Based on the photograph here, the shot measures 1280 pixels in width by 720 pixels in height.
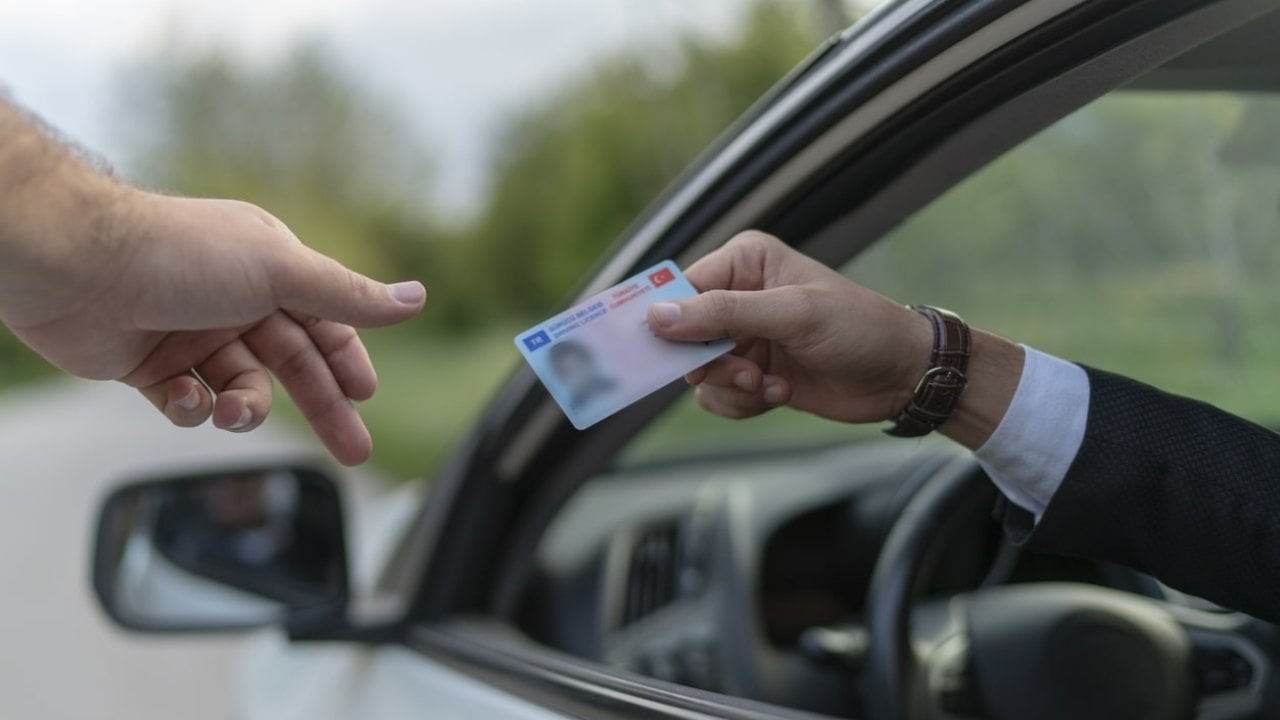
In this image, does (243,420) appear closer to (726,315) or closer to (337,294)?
(337,294)

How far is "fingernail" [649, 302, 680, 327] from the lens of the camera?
1.21m

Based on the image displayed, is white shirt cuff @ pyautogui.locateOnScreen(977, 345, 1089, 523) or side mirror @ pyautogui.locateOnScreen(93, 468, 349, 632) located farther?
side mirror @ pyautogui.locateOnScreen(93, 468, 349, 632)

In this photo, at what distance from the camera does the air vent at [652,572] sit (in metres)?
2.35

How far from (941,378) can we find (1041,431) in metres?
0.14

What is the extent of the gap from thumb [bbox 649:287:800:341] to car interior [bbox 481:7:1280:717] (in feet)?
0.69

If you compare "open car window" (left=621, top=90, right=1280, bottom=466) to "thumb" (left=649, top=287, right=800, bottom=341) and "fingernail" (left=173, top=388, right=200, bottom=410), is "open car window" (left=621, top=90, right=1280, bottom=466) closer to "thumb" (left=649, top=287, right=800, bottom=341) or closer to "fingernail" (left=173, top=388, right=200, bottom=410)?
"thumb" (left=649, top=287, right=800, bottom=341)

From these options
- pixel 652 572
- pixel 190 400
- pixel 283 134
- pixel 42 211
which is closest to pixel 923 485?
pixel 652 572

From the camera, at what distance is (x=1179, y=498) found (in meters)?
1.28

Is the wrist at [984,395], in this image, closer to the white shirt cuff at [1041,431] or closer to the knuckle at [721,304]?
the white shirt cuff at [1041,431]

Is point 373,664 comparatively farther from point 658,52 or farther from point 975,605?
point 658,52

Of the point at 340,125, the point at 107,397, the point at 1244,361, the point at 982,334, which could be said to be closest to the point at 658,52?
the point at 1244,361

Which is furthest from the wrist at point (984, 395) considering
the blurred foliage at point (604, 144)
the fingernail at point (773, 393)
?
the blurred foliage at point (604, 144)

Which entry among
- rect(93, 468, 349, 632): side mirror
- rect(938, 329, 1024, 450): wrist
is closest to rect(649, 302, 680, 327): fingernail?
rect(938, 329, 1024, 450): wrist

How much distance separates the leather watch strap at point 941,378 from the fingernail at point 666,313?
33cm
